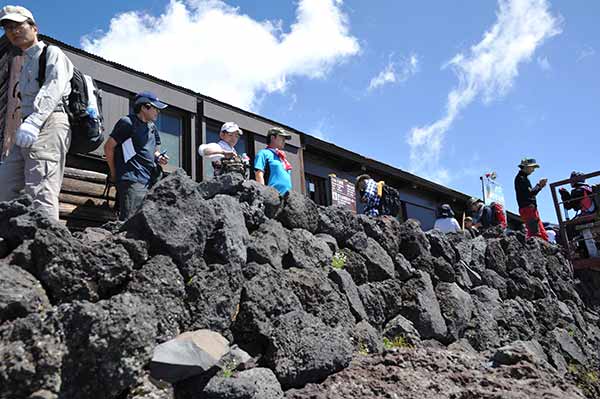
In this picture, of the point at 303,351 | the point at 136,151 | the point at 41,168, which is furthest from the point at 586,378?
the point at 41,168

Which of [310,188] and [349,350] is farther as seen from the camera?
[310,188]

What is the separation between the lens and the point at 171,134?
9297 mm

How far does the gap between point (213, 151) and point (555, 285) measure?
7492mm

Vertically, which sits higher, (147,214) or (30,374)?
(147,214)

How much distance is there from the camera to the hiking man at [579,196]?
12.0 metres

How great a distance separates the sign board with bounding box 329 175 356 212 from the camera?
41.1 feet

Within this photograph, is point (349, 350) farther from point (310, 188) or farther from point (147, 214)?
point (310, 188)

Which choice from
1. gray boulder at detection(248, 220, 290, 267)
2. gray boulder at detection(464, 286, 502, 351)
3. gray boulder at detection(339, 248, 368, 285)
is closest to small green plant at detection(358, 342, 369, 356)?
gray boulder at detection(339, 248, 368, 285)

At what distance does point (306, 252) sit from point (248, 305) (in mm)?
1287

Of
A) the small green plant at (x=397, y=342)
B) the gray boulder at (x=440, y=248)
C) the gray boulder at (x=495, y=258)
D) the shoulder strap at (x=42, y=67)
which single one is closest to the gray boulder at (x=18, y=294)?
the shoulder strap at (x=42, y=67)

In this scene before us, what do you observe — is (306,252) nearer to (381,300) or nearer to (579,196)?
(381,300)

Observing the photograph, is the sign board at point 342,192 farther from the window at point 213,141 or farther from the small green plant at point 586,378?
the small green plant at point 586,378

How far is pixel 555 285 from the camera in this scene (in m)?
10.0

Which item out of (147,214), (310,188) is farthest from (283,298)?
(310,188)
